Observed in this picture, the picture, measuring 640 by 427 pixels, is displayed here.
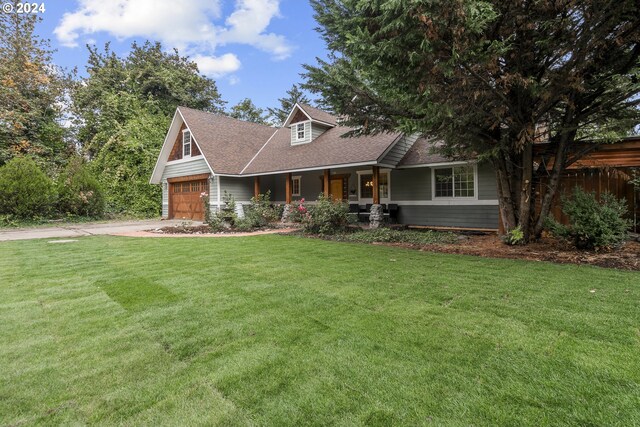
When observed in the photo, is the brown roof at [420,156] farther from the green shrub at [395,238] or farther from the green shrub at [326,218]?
the green shrub at [326,218]

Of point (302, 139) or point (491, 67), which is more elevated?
point (302, 139)

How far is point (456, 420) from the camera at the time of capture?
6.11 ft

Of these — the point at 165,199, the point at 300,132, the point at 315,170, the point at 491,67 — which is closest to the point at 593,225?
the point at 491,67

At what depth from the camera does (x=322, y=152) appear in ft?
47.9

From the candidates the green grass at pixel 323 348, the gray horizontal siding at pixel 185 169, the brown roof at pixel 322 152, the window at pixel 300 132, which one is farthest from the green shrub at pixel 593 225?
the gray horizontal siding at pixel 185 169

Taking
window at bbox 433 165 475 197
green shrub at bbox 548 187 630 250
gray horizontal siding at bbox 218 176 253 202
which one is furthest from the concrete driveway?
green shrub at bbox 548 187 630 250

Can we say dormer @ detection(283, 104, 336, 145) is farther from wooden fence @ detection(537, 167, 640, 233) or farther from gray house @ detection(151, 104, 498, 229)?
wooden fence @ detection(537, 167, 640, 233)

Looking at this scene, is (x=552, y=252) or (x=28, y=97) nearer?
(x=552, y=252)

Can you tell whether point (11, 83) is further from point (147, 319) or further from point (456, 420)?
point (456, 420)

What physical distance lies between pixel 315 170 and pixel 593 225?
32.3ft

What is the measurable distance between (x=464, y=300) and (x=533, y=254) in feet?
12.7

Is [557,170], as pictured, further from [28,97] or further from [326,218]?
[28,97]

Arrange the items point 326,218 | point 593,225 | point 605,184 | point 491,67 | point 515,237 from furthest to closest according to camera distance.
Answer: point 326,218
point 605,184
point 515,237
point 593,225
point 491,67

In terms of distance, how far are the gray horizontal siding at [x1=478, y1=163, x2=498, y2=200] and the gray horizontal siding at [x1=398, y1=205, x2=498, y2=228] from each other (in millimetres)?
397
